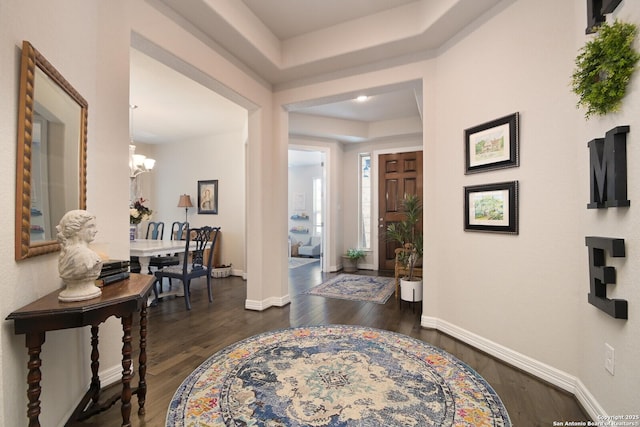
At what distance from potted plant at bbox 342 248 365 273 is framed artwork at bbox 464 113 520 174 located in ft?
12.5

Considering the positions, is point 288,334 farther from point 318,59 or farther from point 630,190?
point 318,59

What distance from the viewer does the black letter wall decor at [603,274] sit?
4.63 feet

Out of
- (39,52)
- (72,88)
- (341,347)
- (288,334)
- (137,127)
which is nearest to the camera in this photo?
(39,52)

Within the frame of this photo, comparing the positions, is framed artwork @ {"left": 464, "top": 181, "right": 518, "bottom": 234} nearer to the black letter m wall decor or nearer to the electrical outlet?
the black letter m wall decor

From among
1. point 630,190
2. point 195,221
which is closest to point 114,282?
point 630,190

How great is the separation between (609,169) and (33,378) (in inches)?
108

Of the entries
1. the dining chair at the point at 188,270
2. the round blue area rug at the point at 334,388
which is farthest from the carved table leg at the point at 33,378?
the dining chair at the point at 188,270

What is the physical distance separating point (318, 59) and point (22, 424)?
343cm

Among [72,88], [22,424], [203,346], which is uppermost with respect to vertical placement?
[72,88]

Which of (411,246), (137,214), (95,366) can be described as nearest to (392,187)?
(411,246)

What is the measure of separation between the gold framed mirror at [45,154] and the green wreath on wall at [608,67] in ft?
8.58

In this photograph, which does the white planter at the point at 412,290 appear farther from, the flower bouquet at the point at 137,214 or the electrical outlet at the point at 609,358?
the flower bouquet at the point at 137,214

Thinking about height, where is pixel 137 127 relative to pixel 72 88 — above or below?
above

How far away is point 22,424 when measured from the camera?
3.88ft
